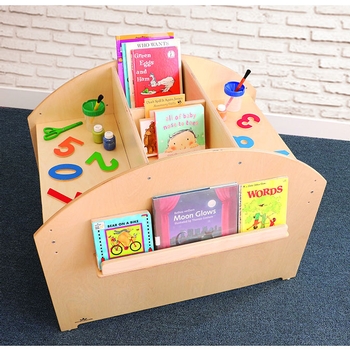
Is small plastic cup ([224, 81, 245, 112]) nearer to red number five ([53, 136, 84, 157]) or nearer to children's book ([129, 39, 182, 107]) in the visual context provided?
children's book ([129, 39, 182, 107])

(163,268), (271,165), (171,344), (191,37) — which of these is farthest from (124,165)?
(191,37)

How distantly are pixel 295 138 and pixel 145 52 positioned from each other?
123 cm

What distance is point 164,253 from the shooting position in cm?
148

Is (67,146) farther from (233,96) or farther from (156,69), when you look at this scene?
(233,96)

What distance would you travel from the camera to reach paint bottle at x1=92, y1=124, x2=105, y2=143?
1.85 metres

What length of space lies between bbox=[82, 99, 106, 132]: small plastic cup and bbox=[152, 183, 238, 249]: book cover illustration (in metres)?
0.64

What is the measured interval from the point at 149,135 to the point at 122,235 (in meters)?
0.46

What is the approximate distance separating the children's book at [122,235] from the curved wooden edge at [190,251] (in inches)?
1.3

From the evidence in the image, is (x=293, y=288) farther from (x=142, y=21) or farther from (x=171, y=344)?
(x=142, y=21)

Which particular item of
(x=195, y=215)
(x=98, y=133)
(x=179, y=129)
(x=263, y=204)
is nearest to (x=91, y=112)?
(x=98, y=133)

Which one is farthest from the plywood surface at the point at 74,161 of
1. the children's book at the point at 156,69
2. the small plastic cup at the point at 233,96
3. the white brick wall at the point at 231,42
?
the white brick wall at the point at 231,42

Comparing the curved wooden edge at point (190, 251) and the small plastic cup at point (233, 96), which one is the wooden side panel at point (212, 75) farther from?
the curved wooden edge at point (190, 251)

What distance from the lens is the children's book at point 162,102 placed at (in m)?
1.74

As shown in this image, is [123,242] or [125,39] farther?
[125,39]
